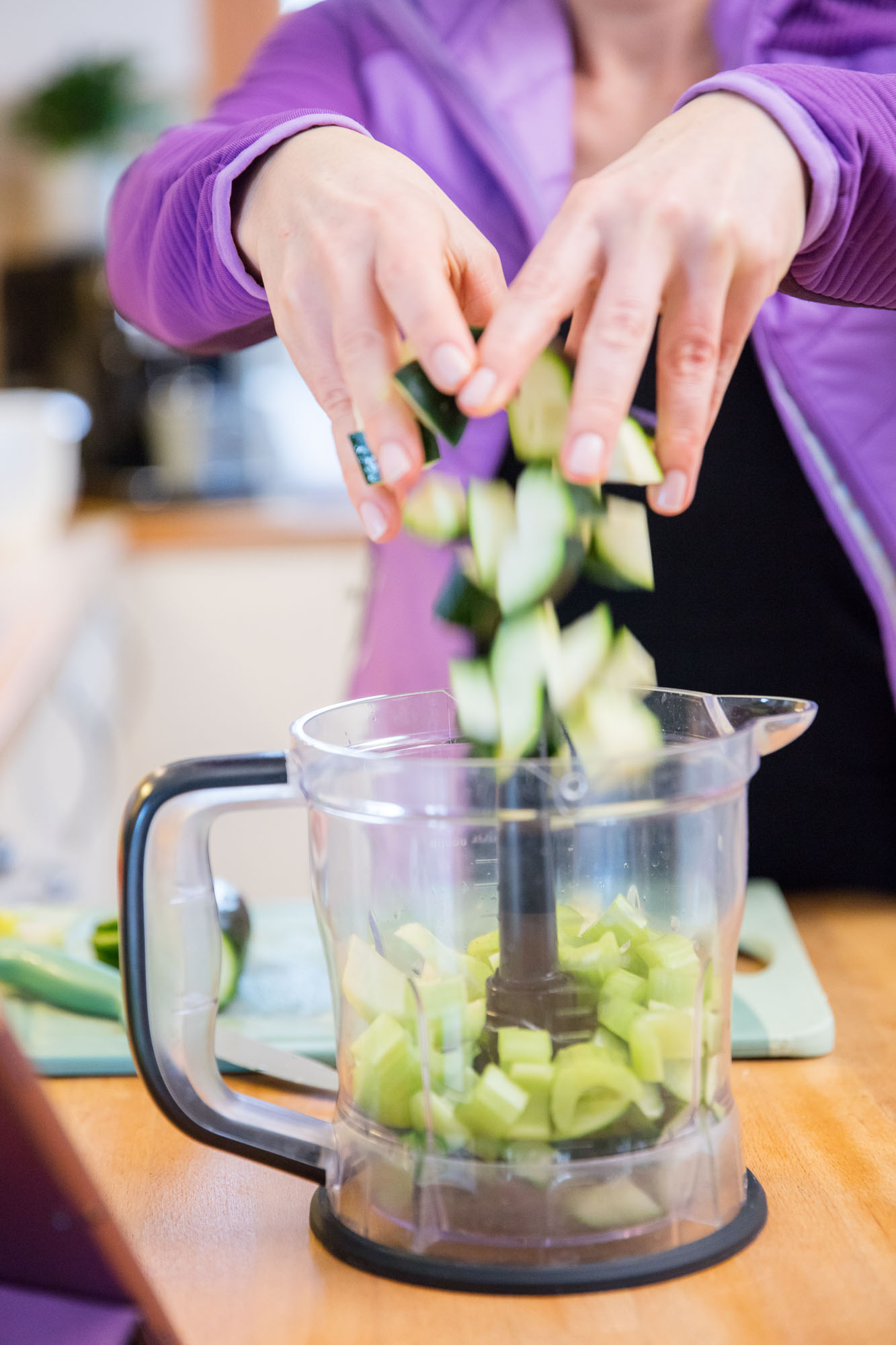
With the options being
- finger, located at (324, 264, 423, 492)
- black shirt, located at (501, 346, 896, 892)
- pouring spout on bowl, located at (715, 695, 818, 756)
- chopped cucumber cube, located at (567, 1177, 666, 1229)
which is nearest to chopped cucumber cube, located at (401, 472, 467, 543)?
finger, located at (324, 264, 423, 492)

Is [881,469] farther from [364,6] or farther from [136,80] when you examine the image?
[136,80]

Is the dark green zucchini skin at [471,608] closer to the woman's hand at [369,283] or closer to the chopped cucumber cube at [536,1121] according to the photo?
the woman's hand at [369,283]

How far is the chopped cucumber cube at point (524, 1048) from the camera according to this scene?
417 mm

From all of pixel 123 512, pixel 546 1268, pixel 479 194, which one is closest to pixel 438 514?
pixel 546 1268

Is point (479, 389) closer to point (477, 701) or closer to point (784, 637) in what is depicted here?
point (477, 701)

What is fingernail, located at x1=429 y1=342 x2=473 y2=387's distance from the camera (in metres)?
0.43

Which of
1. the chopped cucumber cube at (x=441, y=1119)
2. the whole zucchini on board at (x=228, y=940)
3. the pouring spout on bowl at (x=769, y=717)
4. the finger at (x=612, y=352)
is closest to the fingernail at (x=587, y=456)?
the finger at (x=612, y=352)

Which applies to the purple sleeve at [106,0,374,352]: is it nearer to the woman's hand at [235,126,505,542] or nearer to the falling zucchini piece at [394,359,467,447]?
the woman's hand at [235,126,505,542]

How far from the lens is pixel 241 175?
0.59 m

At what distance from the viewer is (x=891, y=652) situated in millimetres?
781

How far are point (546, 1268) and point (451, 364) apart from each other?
0.30 meters

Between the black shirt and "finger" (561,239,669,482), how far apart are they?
0.43 metres

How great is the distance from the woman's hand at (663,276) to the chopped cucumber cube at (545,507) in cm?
2

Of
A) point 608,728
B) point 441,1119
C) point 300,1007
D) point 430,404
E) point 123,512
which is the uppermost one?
point 430,404
